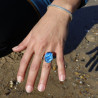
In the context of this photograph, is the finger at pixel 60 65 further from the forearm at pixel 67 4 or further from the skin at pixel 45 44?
the forearm at pixel 67 4

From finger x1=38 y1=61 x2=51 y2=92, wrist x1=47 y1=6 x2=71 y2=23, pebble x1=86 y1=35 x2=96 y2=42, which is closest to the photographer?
finger x1=38 y1=61 x2=51 y2=92

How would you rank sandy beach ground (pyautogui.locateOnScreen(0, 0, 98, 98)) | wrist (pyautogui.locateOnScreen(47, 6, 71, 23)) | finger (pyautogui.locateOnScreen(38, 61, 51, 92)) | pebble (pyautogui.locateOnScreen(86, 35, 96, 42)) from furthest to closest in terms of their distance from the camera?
pebble (pyautogui.locateOnScreen(86, 35, 96, 42)) < sandy beach ground (pyautogui.locateOnScreen(0, 0, 98, 98)) < wrist (pyautogui.locateOnScreen(47, 6, 71, 23)) < finger (pyautogui.locateOnScreen(38, 61, 51, 92))

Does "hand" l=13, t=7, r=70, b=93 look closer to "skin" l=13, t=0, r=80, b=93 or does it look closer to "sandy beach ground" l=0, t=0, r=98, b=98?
"skin" l=13, t=0, r=80, b=93

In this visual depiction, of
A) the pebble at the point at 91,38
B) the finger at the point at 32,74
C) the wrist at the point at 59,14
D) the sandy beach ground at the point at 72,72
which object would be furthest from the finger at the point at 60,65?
the pebble at the point at 91,38

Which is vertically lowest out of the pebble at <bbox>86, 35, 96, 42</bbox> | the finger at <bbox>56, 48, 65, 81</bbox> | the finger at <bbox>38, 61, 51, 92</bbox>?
the pebble at <bbox>86, 35, 96, 42</bbox>

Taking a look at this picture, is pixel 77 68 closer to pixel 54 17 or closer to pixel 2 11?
pixel 54 17

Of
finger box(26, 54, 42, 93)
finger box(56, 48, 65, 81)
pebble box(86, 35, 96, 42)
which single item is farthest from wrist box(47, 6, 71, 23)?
pebble box(86, 35, 96, 42)

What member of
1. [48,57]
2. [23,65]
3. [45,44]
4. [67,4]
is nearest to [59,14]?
[67,4]

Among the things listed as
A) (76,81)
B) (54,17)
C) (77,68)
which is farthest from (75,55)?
(54,17)
